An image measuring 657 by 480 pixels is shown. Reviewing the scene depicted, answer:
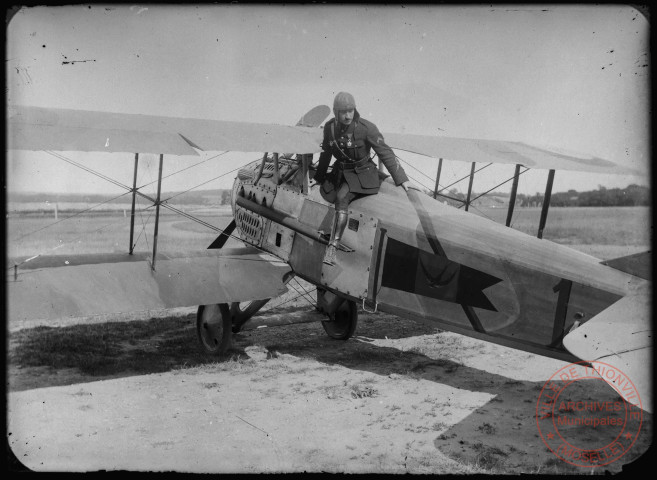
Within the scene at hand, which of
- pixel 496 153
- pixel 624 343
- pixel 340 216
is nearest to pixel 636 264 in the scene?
pixel 624 343

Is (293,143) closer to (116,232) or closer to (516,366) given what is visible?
(516,366)

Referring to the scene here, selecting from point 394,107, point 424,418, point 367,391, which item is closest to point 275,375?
point 367,391

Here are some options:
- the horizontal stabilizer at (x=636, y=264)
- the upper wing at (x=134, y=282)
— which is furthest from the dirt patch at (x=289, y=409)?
the horizontal stabilizer at (x=636, y=264)

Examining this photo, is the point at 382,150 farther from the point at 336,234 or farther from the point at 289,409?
the point at 289,409

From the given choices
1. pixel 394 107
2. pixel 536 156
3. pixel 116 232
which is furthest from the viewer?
pixel 116 232

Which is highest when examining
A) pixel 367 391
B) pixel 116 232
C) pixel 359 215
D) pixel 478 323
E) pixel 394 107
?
pixel 394 107

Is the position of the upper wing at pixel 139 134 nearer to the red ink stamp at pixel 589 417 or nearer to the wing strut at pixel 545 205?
the wing strut at pixel 545 205

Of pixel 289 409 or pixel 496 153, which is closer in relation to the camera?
pixel 289 409
